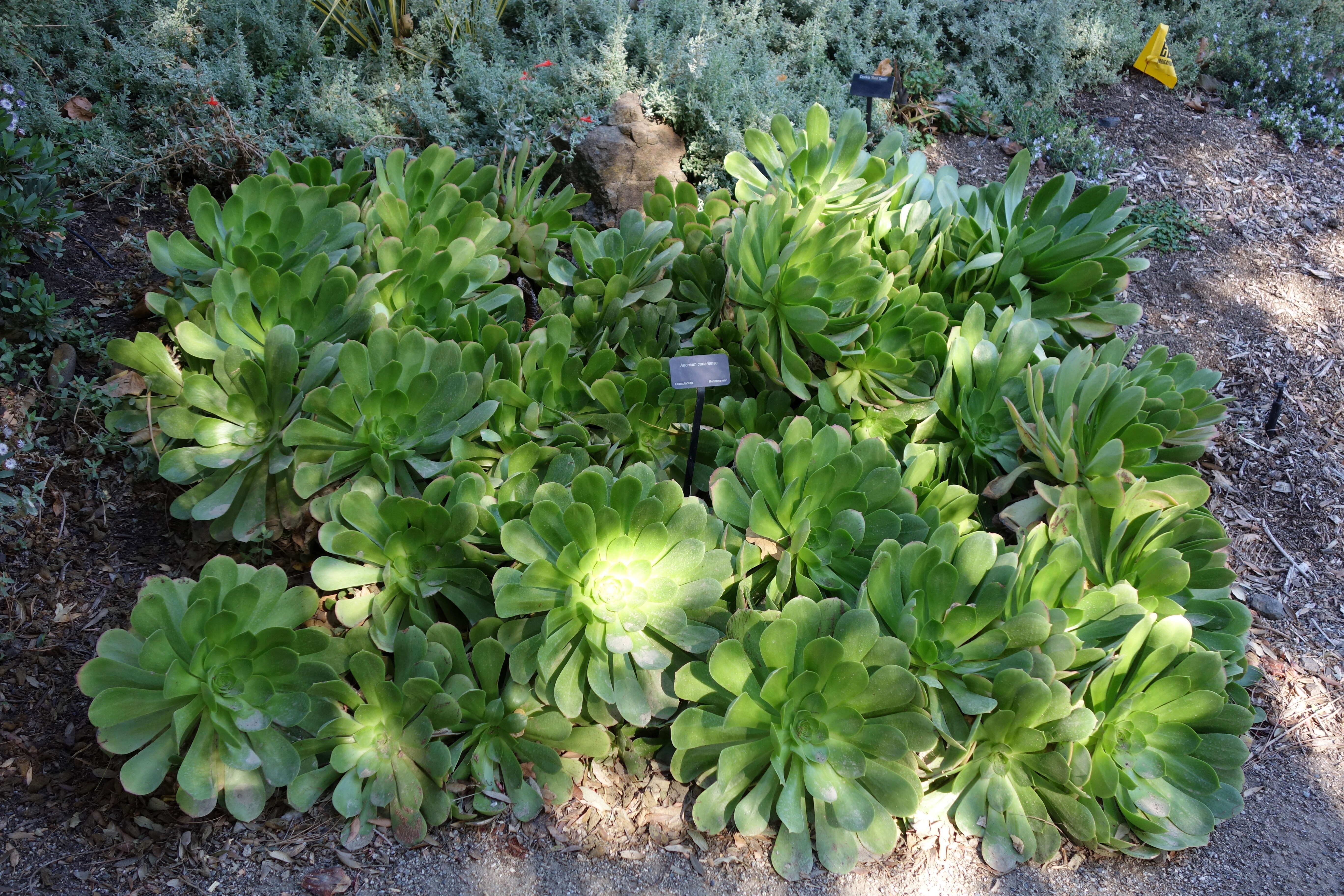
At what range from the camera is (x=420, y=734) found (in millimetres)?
1624

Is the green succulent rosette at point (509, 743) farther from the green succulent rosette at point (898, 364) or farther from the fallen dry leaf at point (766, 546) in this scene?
the green succulent rosette at point (898, 364)

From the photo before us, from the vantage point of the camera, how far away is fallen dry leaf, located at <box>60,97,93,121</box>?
3115 millimetres

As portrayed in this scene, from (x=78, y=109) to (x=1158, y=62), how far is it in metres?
4.92

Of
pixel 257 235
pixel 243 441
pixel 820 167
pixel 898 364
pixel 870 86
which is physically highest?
pixel 870 86

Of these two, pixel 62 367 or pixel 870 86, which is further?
pixel 870 86

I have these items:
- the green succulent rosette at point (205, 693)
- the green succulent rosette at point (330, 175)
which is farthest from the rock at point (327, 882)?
the green succulent rosette at point (330, 175)

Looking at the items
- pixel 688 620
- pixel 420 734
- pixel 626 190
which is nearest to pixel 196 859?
pixel 420 734

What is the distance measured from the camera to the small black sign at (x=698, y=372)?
185 cm

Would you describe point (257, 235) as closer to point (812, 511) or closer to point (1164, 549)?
point (812, 511)

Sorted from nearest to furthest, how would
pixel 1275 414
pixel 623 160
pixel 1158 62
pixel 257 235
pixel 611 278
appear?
1. pixel 257 235
2. pixel 611 278
3. pixel 1275 414
4. pixel 623 160
5. pixel 1158 62

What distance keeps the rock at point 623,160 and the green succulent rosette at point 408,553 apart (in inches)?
69.8

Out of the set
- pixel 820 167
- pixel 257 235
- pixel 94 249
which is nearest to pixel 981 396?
pixel 820 167

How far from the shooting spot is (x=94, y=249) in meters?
2.53

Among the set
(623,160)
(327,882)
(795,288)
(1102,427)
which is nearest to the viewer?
(327,882)
